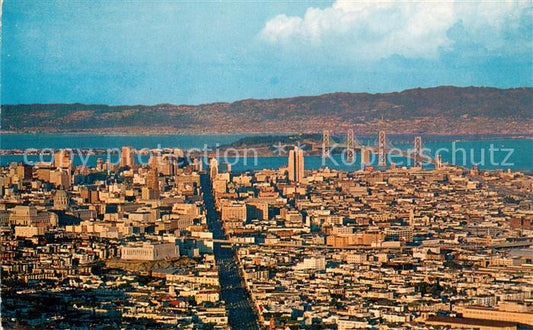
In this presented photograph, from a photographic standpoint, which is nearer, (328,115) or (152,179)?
(152,179)

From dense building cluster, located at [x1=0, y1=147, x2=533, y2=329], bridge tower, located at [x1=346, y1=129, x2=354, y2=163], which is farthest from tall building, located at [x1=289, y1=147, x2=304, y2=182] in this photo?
bridge tower, located at [x1=346, y1=129, x2=354, y2=163]

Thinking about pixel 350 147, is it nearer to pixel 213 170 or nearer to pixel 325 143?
pixel 325 143

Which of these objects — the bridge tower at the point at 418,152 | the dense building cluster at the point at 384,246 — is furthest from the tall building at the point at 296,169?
the bridge tower at the point at 418,152

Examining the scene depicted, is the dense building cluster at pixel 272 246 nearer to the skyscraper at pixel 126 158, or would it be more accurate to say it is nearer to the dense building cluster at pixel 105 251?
the dense building cluster at pixel 105 251

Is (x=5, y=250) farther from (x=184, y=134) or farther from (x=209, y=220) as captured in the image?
(x=184, y=134)

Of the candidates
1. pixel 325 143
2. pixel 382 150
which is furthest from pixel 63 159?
pixel 325 143

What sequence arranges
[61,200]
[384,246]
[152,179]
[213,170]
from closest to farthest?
[384,246] < [61,200] < [152,179] < [213,170]

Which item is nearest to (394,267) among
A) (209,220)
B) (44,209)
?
(209,220)

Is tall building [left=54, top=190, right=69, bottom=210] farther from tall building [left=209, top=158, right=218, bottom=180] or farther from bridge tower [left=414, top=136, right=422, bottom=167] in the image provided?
bridge tower [left=414, top=136, right=422, bottom=167]
